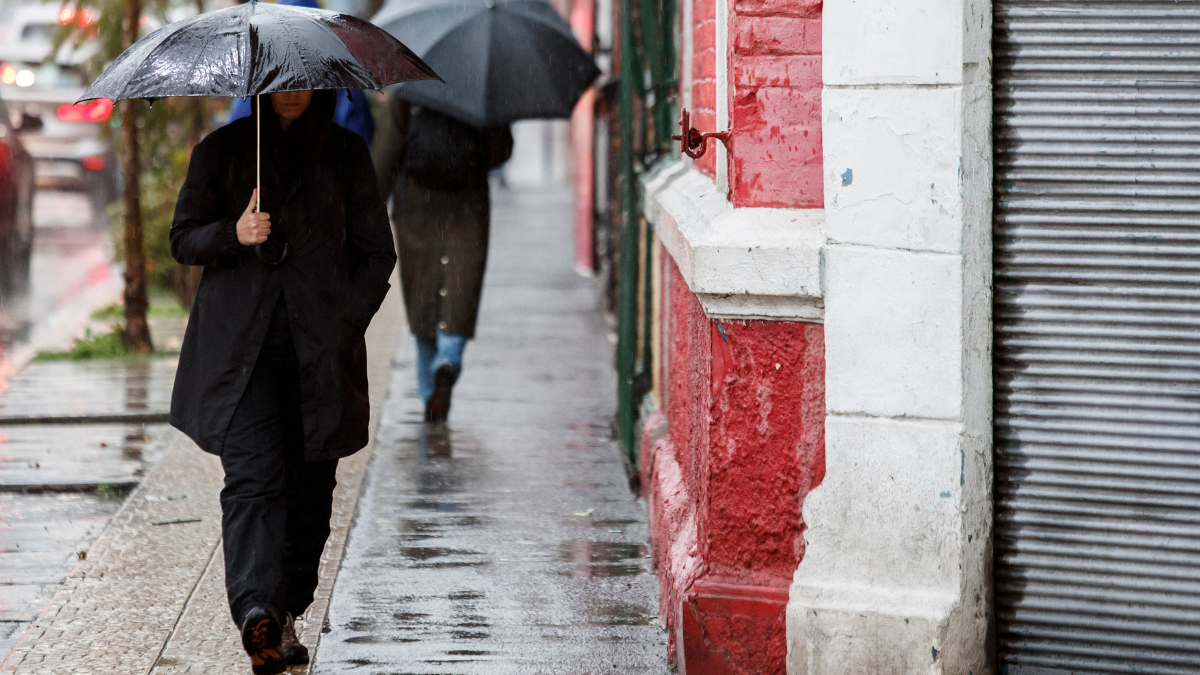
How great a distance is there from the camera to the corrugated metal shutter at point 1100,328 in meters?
3.56

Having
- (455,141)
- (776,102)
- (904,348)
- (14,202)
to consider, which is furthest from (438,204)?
(14,202)

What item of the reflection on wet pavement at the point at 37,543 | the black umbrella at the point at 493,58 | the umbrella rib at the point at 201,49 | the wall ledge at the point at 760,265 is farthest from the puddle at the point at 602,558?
the black umbrella at the point at 493,58

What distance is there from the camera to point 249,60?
364 cm

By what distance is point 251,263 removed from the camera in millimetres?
3885

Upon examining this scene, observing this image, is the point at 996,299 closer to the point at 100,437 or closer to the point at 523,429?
the point at 523,429

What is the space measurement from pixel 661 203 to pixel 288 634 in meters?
1.78

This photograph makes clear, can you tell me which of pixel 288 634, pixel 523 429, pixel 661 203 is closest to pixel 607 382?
pixel 523 429

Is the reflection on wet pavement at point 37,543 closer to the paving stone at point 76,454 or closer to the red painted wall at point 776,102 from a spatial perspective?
the paving stone at point 76,454

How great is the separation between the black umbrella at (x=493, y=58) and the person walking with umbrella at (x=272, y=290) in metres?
2.73

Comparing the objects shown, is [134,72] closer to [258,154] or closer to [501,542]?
[258,154]

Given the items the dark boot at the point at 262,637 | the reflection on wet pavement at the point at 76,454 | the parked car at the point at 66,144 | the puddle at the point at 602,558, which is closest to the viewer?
the dark boot at the point at 262,637

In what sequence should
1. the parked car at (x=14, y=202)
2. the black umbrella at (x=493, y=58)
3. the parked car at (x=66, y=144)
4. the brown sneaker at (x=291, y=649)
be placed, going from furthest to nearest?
the parked car at (x=66, y=144), the parked car at (x=14, y=202), the black umbrella at (x=493, y=58), the brown sneaker at (x=291, y=649)

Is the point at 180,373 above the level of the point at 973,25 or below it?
below

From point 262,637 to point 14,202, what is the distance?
343 inches
